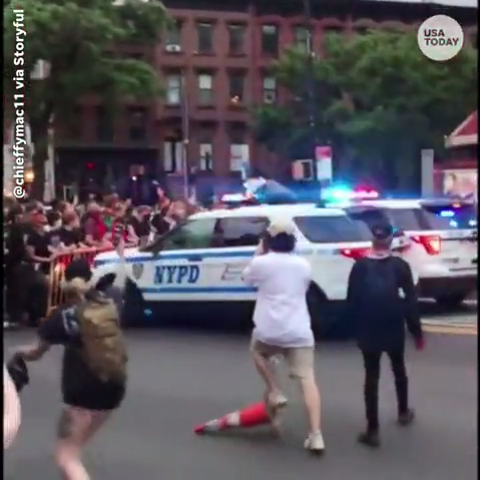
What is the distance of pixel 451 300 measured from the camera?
16.0 metres

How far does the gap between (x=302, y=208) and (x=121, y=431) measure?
5.97 meters

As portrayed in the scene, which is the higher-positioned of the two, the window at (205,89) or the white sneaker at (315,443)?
the window at (205,89)

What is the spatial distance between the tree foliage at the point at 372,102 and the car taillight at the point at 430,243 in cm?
685

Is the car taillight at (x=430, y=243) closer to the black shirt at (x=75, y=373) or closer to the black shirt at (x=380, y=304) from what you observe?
the black shirt at (x=380, y=304)

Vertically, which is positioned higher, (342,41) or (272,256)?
(342,41)

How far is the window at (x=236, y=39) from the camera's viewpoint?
3794cm

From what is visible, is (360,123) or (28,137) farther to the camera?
(360,123)

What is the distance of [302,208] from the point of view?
47.9 feet

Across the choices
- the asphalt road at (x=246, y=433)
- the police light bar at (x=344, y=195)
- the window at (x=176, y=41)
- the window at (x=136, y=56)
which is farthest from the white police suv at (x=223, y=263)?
the window at (x=176, y=41)

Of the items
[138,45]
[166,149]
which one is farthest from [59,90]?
[166,149]

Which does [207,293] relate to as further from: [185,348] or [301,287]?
[301,287]

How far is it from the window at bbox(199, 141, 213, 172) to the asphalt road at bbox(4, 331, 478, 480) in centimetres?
2512

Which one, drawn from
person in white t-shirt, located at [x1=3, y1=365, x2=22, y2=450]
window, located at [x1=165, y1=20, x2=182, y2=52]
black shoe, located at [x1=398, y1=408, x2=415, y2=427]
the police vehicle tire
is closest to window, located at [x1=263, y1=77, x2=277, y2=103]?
window, located at [x1=165, y1=20, x2=182, y2=52]

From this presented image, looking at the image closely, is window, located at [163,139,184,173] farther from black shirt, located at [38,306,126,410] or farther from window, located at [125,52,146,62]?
black shirt, located at [38,306,126,410]
